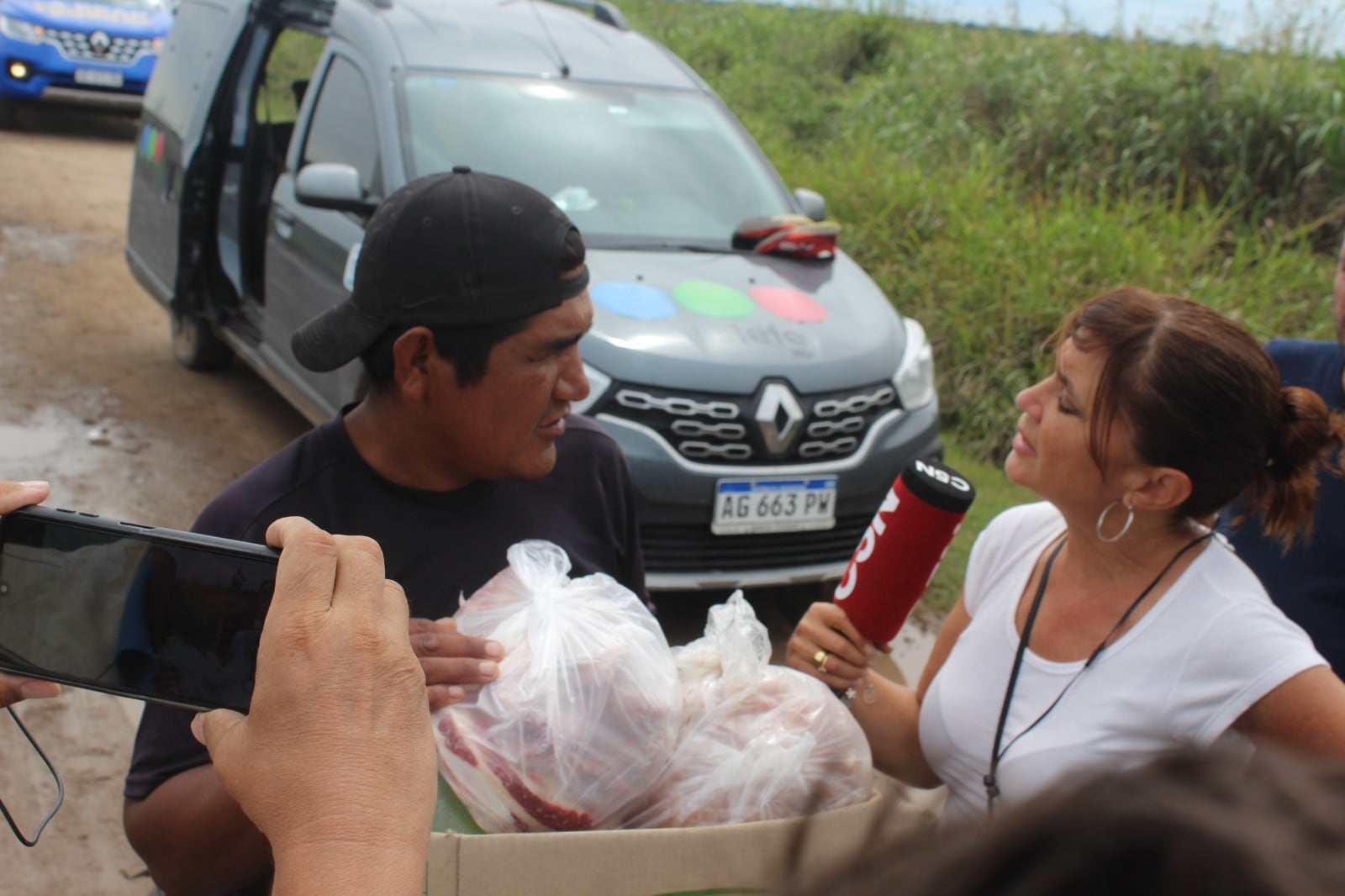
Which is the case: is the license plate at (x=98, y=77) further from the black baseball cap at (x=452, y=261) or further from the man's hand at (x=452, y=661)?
the man's hand at (x=452, y=661)

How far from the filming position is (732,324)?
441cm

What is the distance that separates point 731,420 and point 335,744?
326cm

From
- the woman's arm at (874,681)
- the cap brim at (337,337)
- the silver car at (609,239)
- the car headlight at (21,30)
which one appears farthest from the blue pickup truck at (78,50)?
the woman's arm at (874,681)

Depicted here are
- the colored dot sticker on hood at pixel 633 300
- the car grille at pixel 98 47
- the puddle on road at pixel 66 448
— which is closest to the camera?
the colored dot sticker on hood at pixel 633 300

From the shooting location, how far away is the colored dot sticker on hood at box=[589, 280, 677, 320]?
435cm

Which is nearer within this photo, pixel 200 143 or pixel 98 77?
pixel 200 143

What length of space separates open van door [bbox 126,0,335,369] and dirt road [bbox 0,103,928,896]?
0.55 metres

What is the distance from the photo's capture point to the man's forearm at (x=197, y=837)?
63.8 inches

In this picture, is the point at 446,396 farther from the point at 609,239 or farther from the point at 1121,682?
the point at 609,239

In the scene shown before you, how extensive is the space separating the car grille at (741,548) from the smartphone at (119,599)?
284 centimetres

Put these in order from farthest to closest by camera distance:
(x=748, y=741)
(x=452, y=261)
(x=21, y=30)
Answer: (x=21, y=30)
(x=452, y=261)
(x=748, y=741)

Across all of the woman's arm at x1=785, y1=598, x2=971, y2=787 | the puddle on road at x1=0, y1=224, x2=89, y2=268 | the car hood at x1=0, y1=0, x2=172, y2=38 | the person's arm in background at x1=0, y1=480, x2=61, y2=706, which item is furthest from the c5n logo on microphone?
the car hood at x1=0, y1=0, x2=172, y2=38

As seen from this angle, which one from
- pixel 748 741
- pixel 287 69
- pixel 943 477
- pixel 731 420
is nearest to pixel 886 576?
pixel 943 477

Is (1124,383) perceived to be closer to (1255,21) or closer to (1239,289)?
(1239,289)
